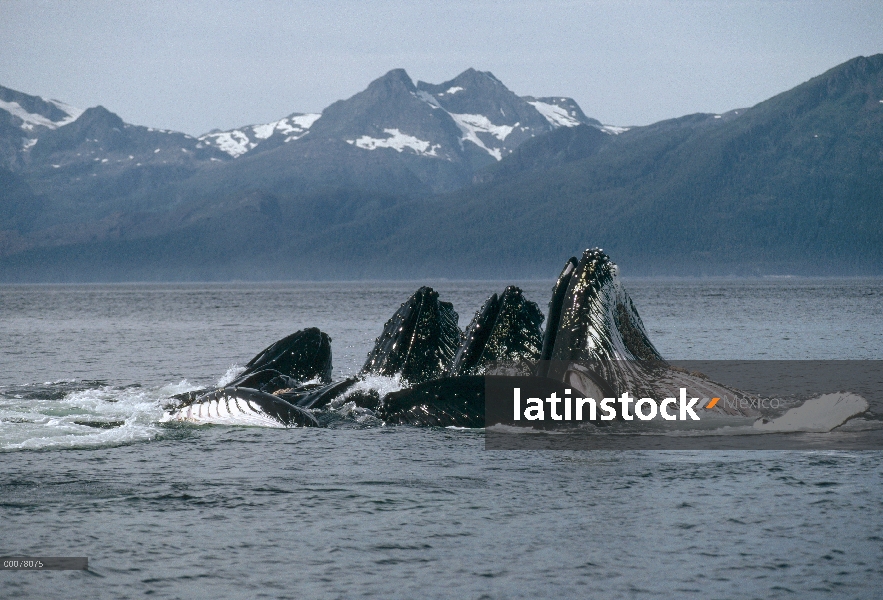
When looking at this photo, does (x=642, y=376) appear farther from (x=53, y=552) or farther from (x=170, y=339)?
(x=170, y=339)

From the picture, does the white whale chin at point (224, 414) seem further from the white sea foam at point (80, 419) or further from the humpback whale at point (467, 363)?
the white sea foam at point (80, 419)

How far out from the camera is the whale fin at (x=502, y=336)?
15.7 meters

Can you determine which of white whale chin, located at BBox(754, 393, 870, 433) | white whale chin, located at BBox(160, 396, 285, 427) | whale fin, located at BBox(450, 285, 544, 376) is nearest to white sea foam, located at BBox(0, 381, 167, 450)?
white whale chin, located at BBox(160, 396, 285, 427)

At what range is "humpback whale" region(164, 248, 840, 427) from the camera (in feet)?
43.5

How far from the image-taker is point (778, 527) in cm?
991

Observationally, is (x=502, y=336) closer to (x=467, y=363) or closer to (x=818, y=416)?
(x=467, y=363)

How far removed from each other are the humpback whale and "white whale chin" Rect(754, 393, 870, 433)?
58 centimetres

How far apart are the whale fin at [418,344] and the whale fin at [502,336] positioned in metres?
0.82

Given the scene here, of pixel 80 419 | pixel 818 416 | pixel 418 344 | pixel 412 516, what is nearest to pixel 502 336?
pixel 418 344

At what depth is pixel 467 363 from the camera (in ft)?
52.0

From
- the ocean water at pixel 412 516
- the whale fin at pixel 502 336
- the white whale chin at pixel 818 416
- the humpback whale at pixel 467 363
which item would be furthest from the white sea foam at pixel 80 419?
the white whale chin at pixel 818 416

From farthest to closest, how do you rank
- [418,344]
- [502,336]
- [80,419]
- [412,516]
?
[80,419] → [418,344] → [502,336] → [412,516]

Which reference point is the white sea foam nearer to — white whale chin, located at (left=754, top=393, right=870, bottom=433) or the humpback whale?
the humpback whale

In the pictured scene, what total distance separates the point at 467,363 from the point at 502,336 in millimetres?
645
